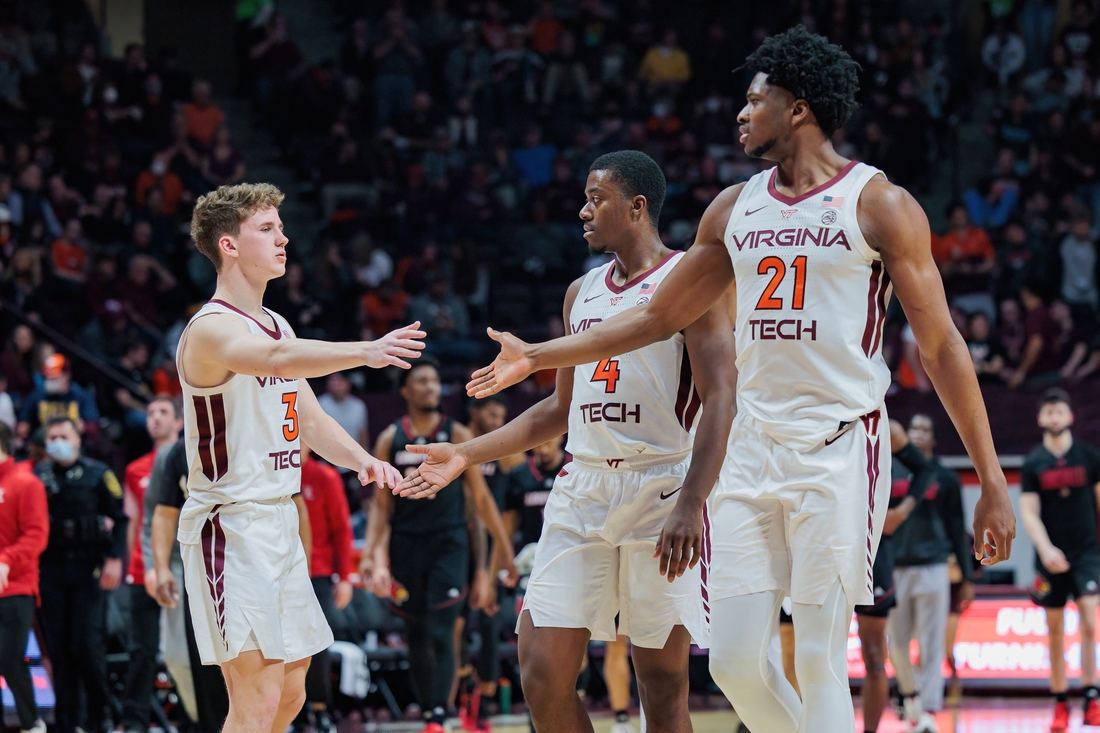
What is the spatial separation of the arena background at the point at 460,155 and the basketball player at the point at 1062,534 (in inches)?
75.9

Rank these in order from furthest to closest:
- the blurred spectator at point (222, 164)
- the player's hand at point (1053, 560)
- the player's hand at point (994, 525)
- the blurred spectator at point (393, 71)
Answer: the blurred spectator at point (393, 71) < the blurred spectator at point (222, 164) < the player's hand at point (1053, 560) < the player's hand at point (994, 525)

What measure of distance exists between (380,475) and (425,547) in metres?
4.30

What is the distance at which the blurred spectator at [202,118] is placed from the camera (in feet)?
57.8

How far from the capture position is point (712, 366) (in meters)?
5.21

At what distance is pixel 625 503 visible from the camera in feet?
17.1

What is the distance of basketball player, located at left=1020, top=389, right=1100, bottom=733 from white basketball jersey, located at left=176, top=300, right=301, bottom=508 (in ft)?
22.0

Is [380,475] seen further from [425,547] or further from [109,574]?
[109,574]

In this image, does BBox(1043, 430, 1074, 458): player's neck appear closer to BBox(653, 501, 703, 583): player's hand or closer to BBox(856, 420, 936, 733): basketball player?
BBox(856, 420, 936, 733): basketball player

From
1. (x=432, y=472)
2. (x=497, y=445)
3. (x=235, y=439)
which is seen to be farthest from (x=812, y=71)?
(x=235, y=439)

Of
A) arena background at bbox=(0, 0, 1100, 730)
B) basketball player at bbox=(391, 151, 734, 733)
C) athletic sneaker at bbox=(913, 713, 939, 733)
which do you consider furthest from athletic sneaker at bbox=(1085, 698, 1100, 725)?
basketball player at bbox=(391, 151, 734, 733)

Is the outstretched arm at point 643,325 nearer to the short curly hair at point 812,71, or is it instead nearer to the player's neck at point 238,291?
the short curly hair at point 812,71

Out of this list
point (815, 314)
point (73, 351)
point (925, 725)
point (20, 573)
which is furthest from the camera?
point (73, 351)

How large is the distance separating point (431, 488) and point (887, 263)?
6.30 ft

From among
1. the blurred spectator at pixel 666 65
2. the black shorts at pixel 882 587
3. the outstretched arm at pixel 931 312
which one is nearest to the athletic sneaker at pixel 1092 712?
the black shorts at pixel 882 587
